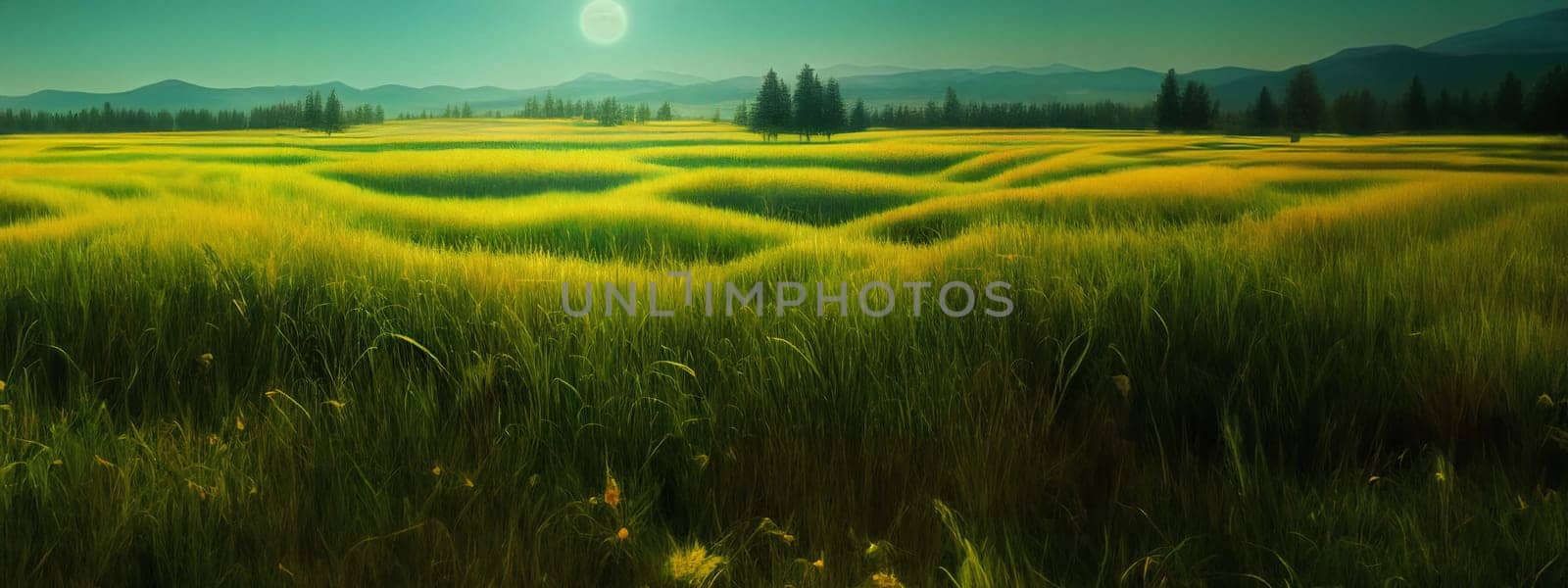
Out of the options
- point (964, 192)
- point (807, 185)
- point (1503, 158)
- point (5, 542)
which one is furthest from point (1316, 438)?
point (1503, 158)

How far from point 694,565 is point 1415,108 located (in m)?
6.41

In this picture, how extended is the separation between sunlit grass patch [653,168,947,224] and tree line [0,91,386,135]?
2.67 meters

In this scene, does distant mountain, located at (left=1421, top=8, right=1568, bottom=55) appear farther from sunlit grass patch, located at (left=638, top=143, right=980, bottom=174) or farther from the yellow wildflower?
the yellow wildflower

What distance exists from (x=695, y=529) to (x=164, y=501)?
1.07 metres

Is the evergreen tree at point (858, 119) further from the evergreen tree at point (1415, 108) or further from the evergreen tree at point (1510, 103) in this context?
the evergreen tree at point (1510, 103)

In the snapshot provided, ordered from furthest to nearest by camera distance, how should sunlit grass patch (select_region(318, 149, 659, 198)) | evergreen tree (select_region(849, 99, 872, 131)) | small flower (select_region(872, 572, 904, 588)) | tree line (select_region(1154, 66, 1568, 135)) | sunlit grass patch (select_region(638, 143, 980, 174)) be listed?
evergreen tree (select_region(849, 99, 872, 131)), sunlit grass patch (select_region(638, 143, 980, 174)), sunlit grass patch (select_region(318, 149, 659, 198)), tree line (select_region(1154, 66, 1568, 135)), small flower (select_region(872, 572, 904, 588))

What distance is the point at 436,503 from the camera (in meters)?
1.76

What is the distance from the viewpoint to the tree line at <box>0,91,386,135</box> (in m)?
6.46

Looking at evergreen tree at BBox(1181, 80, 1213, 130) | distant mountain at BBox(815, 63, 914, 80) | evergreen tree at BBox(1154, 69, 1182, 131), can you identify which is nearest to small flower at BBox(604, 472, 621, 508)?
distant mountain at BBox(815, 63, 914, 80)

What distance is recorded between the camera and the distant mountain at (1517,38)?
5.07 m

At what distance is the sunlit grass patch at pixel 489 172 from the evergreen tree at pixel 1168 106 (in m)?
3.63

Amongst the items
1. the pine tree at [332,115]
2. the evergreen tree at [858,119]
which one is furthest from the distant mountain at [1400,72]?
the pine tree at [332,115]

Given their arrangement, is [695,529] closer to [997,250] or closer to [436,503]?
[436,503]

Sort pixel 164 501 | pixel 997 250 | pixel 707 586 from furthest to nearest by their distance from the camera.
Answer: pixel 997 250
pixel 164 501
pixel 707 586
